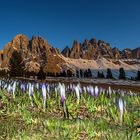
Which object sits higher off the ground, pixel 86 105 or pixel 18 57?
pixel 18 57

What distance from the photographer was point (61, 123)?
848 cm

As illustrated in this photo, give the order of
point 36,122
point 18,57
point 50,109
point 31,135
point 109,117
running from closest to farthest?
1. point 31,135
2. point 36,122
3. point 109,117
4. point 50,109
5. point 18,57

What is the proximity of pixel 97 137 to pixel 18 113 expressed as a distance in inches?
136

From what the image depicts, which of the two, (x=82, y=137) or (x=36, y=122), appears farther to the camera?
(x=36, y=122)

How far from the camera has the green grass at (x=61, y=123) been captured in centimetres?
755

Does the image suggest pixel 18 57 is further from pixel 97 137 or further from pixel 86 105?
pixel 97 137

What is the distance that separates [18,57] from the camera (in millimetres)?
68812

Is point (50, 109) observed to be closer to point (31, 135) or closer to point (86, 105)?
point (86, 105)

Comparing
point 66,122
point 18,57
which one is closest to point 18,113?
point 66,122

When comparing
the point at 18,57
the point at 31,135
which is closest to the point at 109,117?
the point at 31,135

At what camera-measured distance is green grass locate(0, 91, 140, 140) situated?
7551 millimetres

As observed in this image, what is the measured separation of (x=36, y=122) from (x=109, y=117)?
2.40 meters

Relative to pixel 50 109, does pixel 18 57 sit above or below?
above

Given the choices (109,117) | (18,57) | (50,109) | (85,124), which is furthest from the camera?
(18,57)
